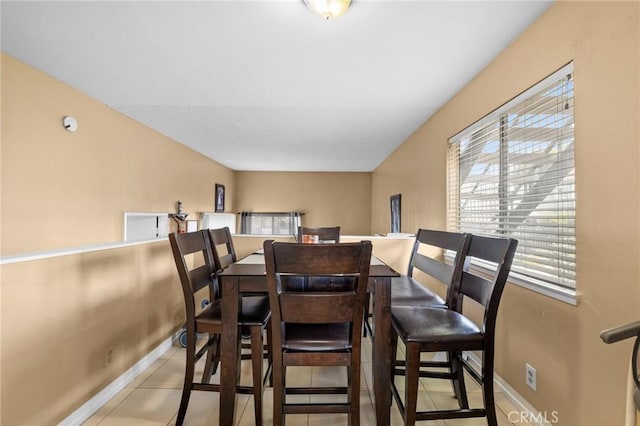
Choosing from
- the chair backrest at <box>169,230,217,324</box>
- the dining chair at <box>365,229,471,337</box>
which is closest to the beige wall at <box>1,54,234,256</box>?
the chair backrest at <box>169,230,217,324</box>

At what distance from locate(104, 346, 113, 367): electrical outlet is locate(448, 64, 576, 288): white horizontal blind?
8.73 feet

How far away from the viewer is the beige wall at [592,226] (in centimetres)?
115

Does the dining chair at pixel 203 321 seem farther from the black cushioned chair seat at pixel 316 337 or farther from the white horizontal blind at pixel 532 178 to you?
the white horizontal blind at pixel 532 178

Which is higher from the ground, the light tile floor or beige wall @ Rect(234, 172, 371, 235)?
beige wall @ Rect(234, 172, 371, 235)

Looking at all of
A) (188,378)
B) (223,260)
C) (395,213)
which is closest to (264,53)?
(223,260)

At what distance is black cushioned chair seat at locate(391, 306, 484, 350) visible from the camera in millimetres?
1309

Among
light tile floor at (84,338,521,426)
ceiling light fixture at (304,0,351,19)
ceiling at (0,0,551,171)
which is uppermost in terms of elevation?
ceiling at (0,0,551,171)

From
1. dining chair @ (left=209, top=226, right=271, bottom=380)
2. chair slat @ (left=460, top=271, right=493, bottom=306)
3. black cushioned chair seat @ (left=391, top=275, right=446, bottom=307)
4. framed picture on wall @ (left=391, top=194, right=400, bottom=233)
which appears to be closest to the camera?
chair slat @ (left=460, top=271, right=493, bottom=306)

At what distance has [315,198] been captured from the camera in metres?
7.20

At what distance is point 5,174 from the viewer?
2.04 meters

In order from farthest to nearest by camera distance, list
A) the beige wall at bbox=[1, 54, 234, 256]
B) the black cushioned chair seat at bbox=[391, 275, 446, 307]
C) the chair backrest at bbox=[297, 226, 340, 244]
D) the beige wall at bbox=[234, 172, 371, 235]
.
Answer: the beige wall at bbox=[234, 172, 371, 235]
the chair backrest at bbox=[297, 226, 340, 244]
the beige wall at bbox=[1, 54, 234, 256]
the black cushioned chair seat at bbox=[391, 275, 446, 307]

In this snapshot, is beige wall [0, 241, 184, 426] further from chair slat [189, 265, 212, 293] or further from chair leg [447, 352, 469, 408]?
chair leg [447, 352, 469, 408]

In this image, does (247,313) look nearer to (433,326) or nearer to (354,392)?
(354,392)

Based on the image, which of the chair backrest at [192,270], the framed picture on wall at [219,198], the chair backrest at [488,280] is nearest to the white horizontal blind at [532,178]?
the chair backrest at [488,280]
